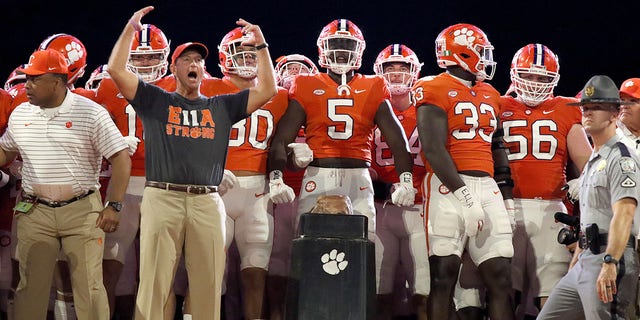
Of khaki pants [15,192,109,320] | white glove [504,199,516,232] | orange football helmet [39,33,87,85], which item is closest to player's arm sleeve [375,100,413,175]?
Result: white glove [504,199,516,232]

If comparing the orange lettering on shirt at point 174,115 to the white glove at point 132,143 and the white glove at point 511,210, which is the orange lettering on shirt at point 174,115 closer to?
the white glove at point 132,143

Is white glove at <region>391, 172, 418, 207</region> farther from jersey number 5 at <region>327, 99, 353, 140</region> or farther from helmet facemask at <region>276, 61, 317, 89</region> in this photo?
helmet facemask at <region>276, 61, 317, 89</region>

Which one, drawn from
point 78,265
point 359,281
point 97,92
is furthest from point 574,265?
point 97,92

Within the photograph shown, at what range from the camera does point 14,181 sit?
603 centimetres

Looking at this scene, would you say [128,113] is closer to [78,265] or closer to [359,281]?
[78,265]

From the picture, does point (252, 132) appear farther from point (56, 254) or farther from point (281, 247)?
point (56, 254)

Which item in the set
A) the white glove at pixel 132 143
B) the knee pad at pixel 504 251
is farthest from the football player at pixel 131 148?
the knee pad at pixel 504 251

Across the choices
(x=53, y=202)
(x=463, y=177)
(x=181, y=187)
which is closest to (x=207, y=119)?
(x=181, y=187)

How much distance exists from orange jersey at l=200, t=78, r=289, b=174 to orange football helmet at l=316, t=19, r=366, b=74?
34 cm

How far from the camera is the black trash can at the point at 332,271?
16.0 ft

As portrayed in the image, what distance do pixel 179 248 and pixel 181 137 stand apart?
20.9 inches

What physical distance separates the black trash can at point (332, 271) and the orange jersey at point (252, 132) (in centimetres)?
82

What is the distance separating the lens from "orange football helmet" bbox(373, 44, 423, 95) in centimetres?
655

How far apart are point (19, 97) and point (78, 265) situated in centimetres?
145
